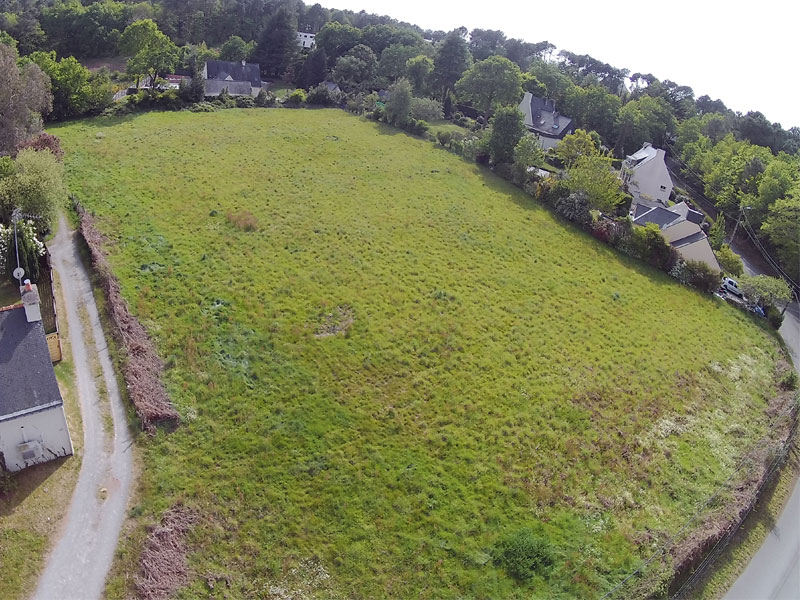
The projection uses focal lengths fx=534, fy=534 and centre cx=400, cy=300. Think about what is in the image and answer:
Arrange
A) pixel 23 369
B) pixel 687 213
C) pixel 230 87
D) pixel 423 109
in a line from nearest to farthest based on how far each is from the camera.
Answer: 1. pixel 23 369
2. pixel 687 213
3. pixel 423 109
4. pixel 230 87

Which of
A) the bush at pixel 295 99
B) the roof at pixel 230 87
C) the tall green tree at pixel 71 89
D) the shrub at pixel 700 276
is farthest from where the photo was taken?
the roof at pixel 230 87

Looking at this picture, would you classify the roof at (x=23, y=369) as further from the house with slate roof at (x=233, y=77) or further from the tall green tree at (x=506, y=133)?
the house with slate roof at (x=233, y=77)

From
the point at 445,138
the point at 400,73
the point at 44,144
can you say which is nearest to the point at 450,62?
the point at 400,73

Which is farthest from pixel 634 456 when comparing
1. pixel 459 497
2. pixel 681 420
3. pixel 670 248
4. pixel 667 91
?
pixel 667 91

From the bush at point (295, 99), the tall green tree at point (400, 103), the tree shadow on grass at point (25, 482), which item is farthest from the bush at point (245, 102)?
the tree shadow on grass at point (25, 482)

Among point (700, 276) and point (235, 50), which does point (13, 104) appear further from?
point (700, 276)

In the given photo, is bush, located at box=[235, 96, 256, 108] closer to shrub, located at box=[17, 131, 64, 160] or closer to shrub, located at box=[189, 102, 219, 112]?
shrub, located at box=[189, 102, 219, 112]
